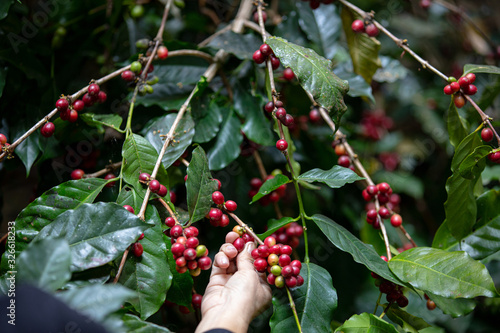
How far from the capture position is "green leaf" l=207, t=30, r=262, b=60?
994 millimetres

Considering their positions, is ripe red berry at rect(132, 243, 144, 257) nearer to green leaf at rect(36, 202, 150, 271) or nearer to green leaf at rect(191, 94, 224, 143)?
green leaf at rect(36, 202, 150, 271)

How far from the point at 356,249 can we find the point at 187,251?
357 millimetres

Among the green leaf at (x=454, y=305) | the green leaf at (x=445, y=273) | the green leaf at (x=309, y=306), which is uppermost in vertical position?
the green leaf at (x=445, y=273)

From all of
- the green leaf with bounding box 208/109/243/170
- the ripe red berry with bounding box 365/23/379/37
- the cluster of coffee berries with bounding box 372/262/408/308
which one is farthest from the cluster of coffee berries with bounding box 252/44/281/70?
the cluster of coffee berries with bounding box 372/262/408/308

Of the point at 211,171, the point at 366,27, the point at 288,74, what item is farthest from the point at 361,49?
the point at 211,171

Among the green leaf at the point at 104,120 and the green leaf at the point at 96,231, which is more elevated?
the green leaf at the point at 104,120

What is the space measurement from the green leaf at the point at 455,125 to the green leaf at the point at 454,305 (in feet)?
1.26

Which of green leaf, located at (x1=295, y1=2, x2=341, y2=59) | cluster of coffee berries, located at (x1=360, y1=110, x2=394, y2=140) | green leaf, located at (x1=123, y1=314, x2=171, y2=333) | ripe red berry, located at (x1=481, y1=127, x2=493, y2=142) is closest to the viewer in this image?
green leaf, located at (x1=123, y1=314, x2=171, y2=333)

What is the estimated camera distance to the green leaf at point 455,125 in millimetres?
867

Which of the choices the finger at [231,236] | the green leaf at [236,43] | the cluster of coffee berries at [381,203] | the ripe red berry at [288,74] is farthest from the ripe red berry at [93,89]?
the cluster of coffee berries at [381,203]

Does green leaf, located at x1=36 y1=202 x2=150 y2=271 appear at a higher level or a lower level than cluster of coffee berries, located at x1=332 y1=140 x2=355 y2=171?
higher

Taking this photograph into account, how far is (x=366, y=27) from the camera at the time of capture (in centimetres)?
104

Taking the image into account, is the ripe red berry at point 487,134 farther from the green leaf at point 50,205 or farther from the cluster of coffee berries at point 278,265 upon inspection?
the green leaf at point 50,205

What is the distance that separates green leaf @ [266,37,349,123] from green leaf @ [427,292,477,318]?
0.45m
